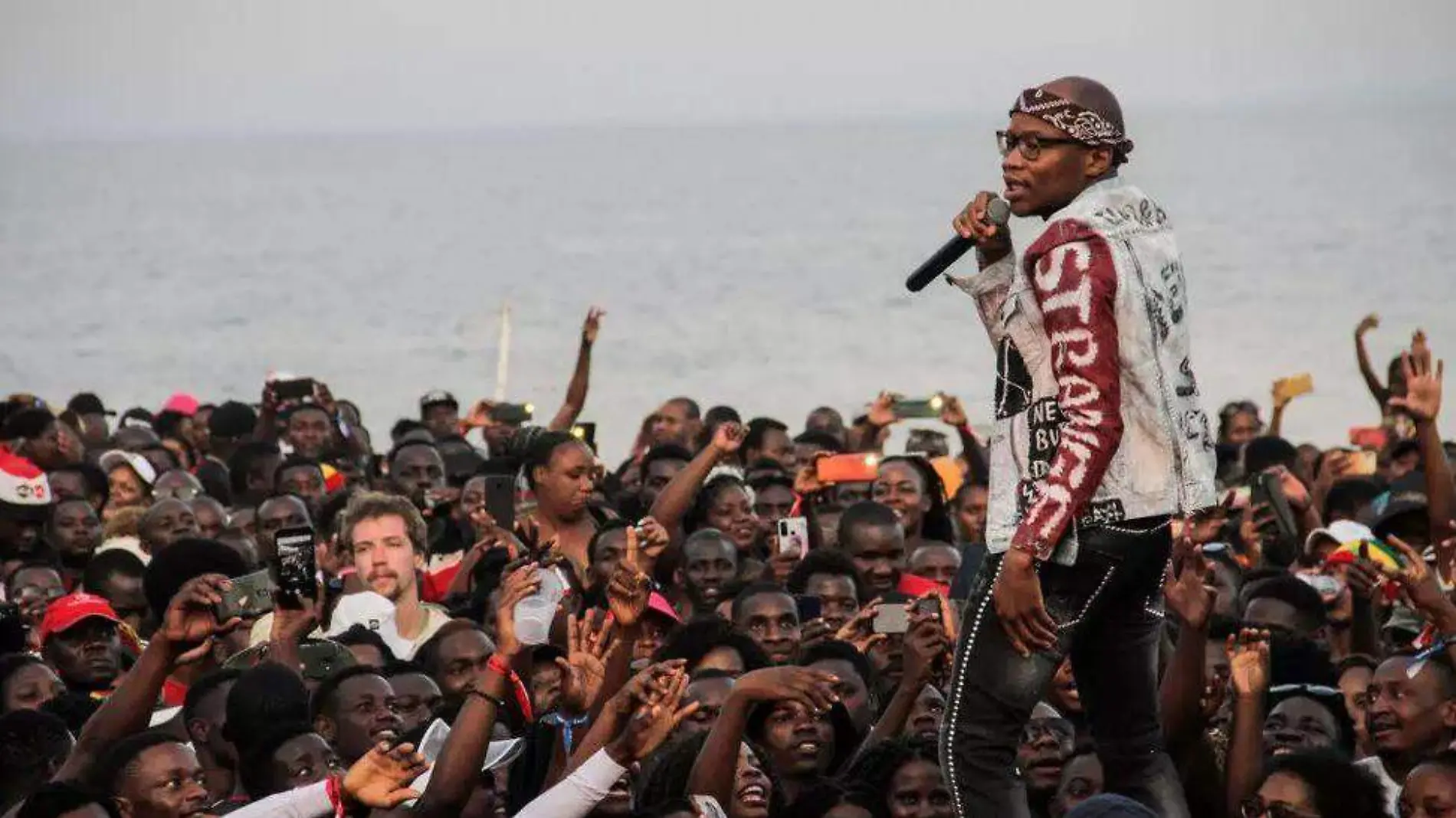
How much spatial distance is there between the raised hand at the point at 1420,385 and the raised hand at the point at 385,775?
3.50 m

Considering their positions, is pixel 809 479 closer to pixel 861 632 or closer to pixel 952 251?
pixel 861 632

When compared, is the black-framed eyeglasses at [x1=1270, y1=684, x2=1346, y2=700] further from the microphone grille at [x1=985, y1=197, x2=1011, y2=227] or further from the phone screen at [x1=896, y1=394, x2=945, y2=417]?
the phone screen at [x1=896, y1=394, x2=945, y2=417]

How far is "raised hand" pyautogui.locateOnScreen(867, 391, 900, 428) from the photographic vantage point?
12938mm

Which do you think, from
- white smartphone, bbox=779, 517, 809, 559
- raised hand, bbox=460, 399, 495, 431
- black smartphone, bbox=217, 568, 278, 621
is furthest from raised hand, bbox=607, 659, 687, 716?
raised hand, bbox=460, 399, 495, 431

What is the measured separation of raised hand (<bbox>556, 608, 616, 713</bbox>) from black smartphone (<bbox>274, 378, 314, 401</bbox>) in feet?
23.0

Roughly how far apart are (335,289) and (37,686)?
85.3ft

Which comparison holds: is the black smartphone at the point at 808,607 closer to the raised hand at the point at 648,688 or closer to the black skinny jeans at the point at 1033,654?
the raised hand at the point at 648,688

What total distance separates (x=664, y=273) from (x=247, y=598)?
2762 cm

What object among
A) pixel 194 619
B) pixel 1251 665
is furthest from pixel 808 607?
pixel 194 619

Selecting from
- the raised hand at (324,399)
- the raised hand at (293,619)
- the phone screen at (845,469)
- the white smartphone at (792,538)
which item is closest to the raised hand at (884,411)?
the phone screen at (845,469)

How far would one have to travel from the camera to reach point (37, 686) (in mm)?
8297

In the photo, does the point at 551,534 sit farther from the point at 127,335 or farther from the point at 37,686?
the point at 127,335

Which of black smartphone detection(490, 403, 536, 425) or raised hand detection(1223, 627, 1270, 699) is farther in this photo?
black smartphone detection(490, 403, 536, 425)

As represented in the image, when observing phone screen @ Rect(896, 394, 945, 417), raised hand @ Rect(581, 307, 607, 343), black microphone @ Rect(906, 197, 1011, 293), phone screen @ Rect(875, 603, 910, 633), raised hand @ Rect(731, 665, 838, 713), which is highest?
black microphone @ Rect(906, 197, 1011, 293)
